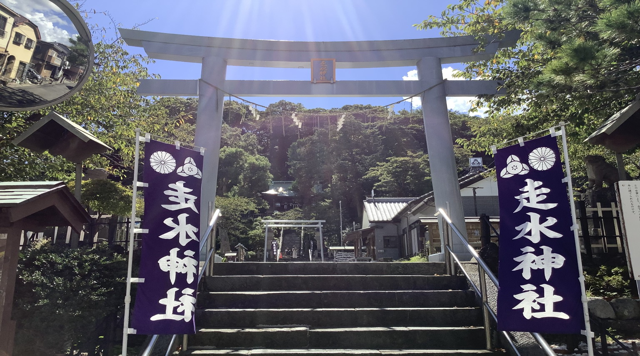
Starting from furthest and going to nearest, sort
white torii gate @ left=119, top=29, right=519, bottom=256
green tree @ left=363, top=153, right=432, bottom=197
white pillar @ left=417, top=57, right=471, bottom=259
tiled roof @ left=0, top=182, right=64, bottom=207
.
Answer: green tree @ left=363, top=153, right=432, bottom=197, white torii gate @ left=119, top=29, right=519, bottom=256, white pillar @ left=417, top=57, right=471, bottom=259, tiled roof @ left=0, top=182, right=64, bottom=207

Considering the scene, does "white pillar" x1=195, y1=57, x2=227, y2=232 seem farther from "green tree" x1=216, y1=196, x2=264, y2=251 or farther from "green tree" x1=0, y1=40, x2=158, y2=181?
"green tree" x1=216, y1=196, x2=264, y2=251

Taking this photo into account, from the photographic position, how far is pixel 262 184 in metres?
41.0

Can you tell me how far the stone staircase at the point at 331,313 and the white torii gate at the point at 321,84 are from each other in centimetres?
264

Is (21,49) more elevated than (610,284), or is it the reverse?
(21,49)

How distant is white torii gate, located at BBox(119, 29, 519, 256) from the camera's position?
8.25 m

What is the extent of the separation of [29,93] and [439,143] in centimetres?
689

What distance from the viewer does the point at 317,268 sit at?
20.7ft

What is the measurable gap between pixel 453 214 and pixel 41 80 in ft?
22.6

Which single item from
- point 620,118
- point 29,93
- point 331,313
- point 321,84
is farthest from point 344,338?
point 321,84

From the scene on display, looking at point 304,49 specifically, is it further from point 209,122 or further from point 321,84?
point 209,122

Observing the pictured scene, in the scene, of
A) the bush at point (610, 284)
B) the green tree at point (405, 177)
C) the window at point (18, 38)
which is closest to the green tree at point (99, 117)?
the window at point (18, 38)

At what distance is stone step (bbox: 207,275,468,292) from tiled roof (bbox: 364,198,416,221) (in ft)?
49.4

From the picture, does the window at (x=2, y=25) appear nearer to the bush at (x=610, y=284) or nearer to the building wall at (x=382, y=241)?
the bush at (x=610, y=284)

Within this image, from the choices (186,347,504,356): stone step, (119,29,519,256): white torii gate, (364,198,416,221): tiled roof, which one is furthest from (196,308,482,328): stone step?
(364,198,416,221): tiled roof
